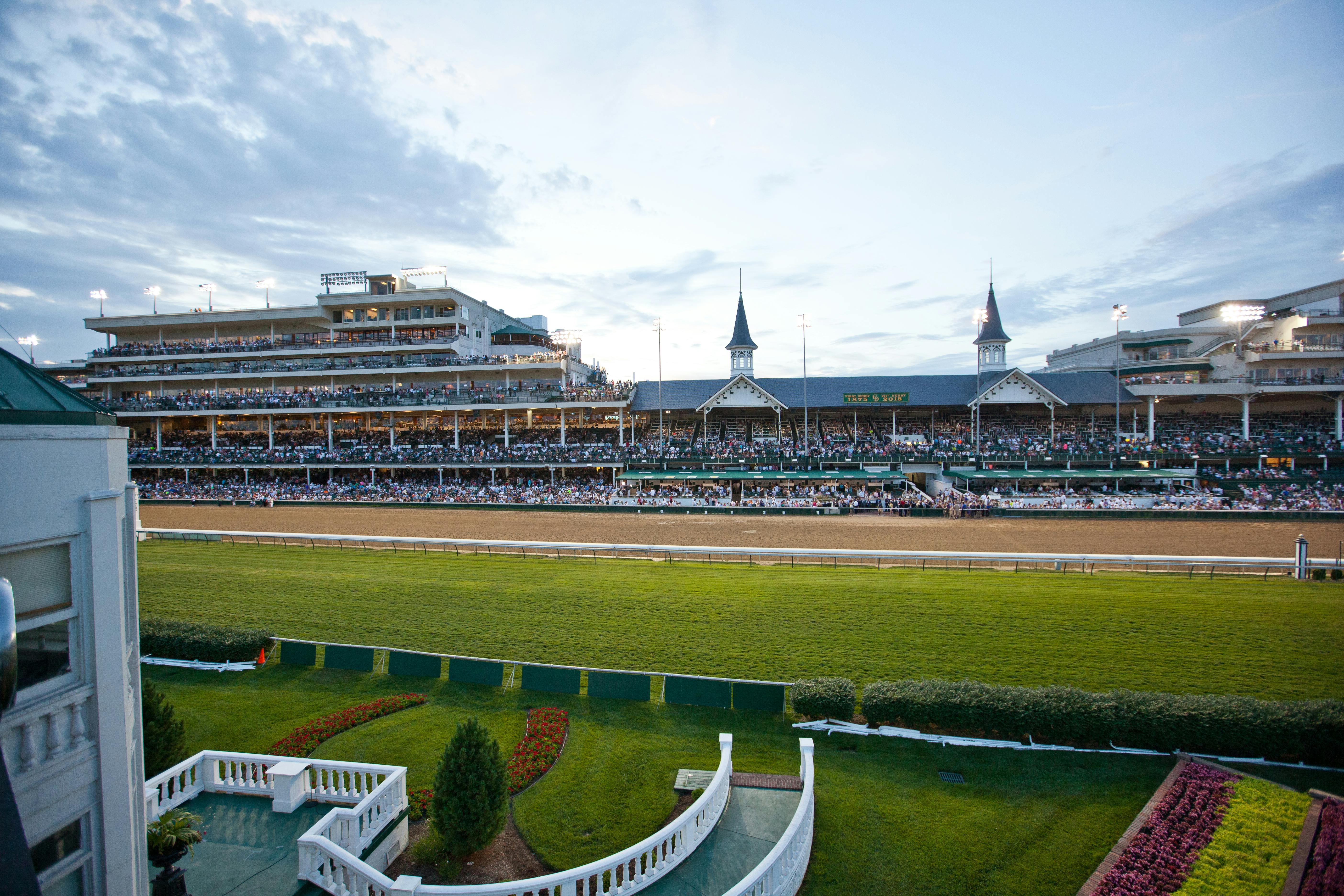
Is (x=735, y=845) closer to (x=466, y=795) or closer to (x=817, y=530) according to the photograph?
(x=466, y=795)

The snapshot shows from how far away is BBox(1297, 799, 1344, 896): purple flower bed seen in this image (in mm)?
5105

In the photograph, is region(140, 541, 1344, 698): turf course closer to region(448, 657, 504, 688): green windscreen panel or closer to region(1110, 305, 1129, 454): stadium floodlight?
region(448, 657, 504, 688): green windscreen panel

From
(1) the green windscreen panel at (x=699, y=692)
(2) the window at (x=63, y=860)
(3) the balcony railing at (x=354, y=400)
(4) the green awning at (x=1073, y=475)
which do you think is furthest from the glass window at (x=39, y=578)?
(3) the balcony railing at (x=354, y=400)

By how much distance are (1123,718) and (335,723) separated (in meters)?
11.4

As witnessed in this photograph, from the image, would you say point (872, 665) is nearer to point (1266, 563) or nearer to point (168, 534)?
point (1266, 563)

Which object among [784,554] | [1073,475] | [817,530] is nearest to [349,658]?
[784,554]

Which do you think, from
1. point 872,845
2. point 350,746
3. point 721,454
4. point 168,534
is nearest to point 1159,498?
point 721,454

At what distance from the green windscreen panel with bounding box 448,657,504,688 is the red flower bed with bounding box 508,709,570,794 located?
119 centimetres

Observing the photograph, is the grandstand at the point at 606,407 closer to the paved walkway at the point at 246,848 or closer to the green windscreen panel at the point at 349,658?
the green windscreen panel at the point at 349,658

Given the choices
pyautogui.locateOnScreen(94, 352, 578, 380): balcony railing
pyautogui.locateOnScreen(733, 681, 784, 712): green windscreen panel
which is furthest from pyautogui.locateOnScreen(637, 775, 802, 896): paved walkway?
pyautogui.locateOnScreen(94, 352, 578, 380): balcony railing

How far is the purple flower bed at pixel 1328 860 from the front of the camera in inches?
201

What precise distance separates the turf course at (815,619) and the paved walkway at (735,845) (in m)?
3.73

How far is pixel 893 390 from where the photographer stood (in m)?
40.6

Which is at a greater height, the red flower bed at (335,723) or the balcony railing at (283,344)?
the balcony railing at (283,344)
